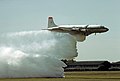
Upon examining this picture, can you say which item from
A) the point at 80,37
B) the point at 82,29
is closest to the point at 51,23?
the point at 82,29

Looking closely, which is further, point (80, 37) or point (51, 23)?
point (51, 23)

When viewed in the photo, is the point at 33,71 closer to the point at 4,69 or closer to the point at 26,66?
the point at 26,66

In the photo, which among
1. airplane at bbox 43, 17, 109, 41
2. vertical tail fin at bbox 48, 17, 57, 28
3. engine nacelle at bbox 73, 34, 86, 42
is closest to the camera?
engine nacelle at bbox 73, 34, 86, 42

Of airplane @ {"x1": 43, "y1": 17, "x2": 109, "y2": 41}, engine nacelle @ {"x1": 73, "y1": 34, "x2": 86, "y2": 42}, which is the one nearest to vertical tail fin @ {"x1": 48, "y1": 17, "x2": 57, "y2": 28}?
airplane @ {"x1": 43, "y1": 17, "x2": 109, "y2": 41}

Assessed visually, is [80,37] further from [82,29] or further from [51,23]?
[51,23]

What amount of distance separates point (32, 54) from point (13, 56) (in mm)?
4960

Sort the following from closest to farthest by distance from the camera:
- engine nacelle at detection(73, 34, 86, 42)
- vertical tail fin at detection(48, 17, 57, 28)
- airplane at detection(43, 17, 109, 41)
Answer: engine nacelle at detection(73, 34, 86, 42) → airplane at detection(43, 17, 109, 41) → vertical tail fin at detection(48, 17, 57, 28)

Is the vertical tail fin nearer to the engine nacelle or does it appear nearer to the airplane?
the airplane

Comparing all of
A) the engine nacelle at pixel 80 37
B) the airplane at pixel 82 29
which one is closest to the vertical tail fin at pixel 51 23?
the airplane at pixel 82 29

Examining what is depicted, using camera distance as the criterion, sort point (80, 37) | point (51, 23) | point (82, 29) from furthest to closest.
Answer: point (51, 23), point (82, 29), point (80, 37)

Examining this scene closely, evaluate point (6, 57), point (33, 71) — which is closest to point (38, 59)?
point (33, 71)

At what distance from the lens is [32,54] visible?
293 ft

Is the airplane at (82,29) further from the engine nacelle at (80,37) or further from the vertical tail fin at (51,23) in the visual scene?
the vertical tail fin at (51,23)

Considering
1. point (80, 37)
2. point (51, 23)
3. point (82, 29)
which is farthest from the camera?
point (51, 23)
